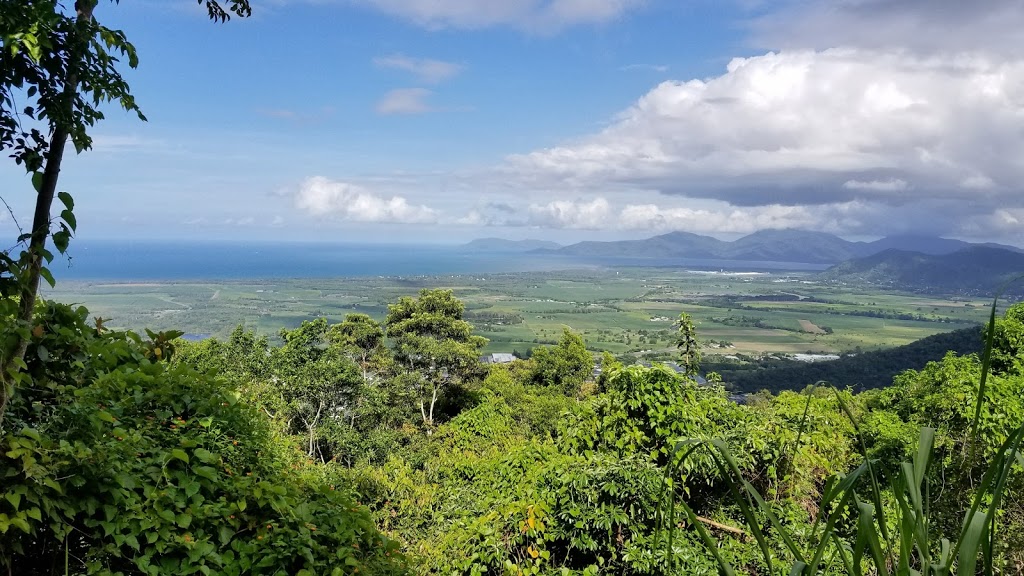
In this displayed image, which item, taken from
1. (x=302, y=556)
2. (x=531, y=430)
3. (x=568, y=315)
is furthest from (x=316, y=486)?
(x=568, y=315)

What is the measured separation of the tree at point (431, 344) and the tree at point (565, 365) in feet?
11.3

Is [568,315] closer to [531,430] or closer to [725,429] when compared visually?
[531,430]

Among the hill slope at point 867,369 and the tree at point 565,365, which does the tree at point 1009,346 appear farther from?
the hill slope at point 867,369

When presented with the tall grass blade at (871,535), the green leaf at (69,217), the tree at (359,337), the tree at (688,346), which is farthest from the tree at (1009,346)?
the tree at (359,337)

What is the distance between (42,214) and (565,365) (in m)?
17.8

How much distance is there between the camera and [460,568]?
4.02 m

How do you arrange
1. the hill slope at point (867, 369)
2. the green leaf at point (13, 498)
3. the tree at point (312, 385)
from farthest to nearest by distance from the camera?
the hill slope at point (867, 369) → the tree at point (312, 385) → the green leaf at point (13, 498)

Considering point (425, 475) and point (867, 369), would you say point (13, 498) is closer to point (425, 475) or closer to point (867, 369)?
point (425, 475)

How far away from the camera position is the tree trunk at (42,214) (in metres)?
1.91

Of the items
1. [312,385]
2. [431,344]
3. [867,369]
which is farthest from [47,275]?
[867,369]

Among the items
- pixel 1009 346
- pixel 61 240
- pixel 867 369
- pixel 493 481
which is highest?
pixel 61 240

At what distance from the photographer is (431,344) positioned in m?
15.7

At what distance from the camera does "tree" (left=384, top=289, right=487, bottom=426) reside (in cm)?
1581

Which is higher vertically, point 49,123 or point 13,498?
point 49,123
